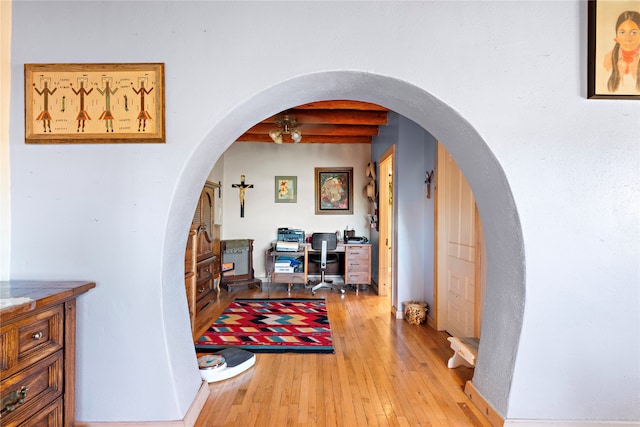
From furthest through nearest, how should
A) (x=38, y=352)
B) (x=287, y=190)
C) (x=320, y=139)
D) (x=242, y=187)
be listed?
(x=287, y=190)
(x=242, y=187)
(x=320, y=139)
(x=38, y=352)

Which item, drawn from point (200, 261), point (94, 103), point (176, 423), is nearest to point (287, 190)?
point (200, 261)

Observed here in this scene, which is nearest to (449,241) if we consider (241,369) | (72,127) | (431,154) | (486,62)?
(431,154)

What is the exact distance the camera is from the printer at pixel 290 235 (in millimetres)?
5797

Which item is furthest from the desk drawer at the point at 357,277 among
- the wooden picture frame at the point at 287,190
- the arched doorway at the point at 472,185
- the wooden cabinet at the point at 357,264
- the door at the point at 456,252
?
the arched doorway at the point at 472,185

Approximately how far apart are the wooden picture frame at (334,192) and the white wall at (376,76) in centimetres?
427

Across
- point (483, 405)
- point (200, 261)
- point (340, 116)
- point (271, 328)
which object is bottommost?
point (271, 328)

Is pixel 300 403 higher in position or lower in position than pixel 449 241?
lower

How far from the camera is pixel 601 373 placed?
177 centimetres

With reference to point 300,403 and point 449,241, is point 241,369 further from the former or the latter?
point 449,241

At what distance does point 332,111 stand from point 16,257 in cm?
356

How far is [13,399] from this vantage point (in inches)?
50.8

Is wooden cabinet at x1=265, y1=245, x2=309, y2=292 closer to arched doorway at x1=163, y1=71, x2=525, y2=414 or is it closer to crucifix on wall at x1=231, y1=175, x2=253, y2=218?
crucifix on wall at x1=231, y1=175, x2=253, y2=218

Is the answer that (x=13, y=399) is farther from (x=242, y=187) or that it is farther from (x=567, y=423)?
(x=242, y=187)

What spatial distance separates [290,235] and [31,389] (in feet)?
14.8
